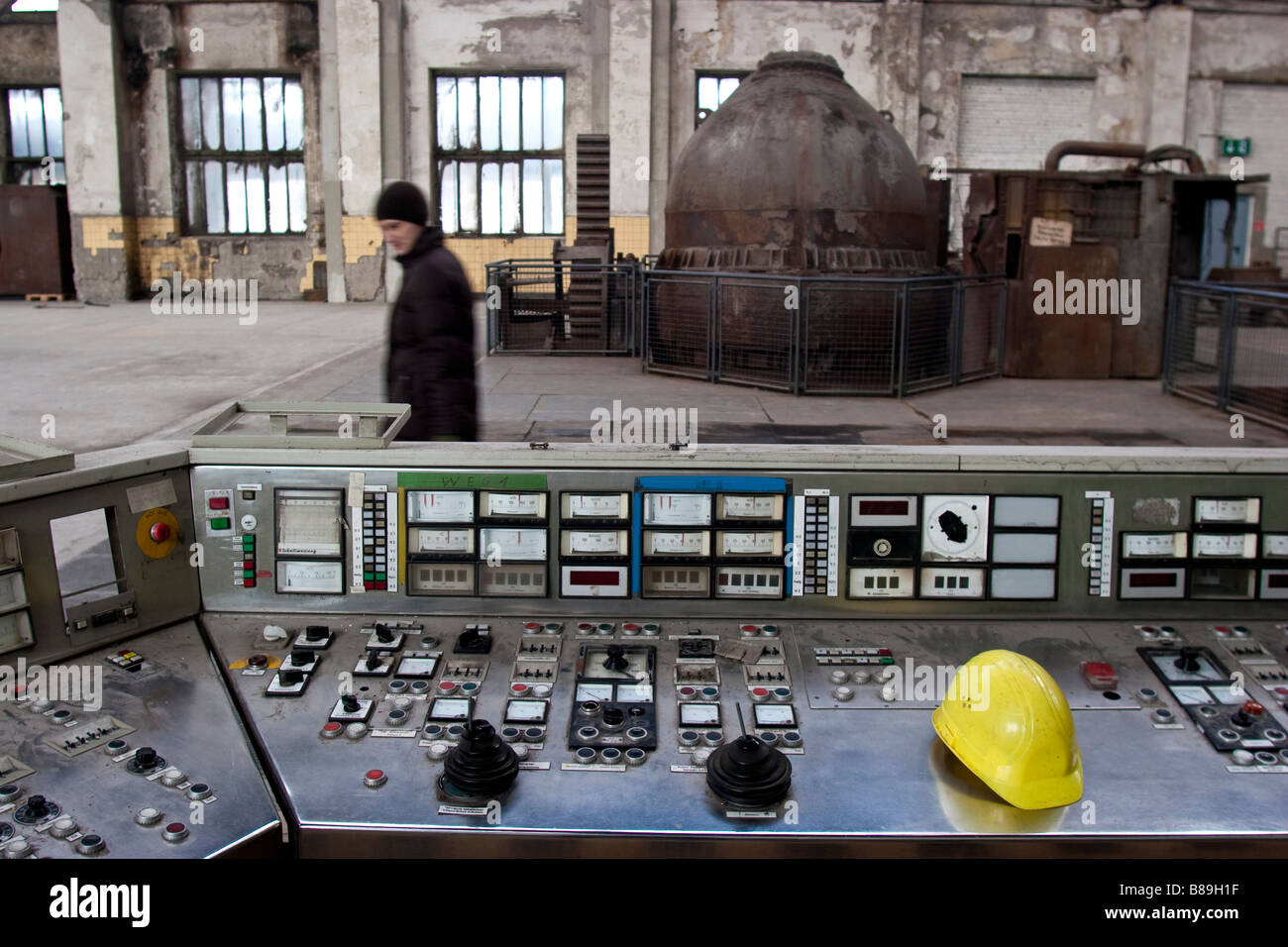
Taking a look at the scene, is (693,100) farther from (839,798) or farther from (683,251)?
(839,798)

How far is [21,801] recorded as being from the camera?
7.47ft

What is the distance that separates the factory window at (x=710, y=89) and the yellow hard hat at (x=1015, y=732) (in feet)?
A: 66.4

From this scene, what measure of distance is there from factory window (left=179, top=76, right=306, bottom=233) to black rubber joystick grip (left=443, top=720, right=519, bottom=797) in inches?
867

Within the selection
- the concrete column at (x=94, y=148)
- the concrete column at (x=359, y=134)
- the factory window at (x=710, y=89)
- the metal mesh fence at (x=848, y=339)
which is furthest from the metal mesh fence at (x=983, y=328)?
the concrete column at (x=94, y=148)

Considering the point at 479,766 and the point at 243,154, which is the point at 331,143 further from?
the point at 479,766

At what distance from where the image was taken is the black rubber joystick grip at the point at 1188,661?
2.93 m

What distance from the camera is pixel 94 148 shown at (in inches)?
848

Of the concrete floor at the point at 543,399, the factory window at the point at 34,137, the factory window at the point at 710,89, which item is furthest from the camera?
the factory window at the point at 34,137

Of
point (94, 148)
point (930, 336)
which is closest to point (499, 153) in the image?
point (94, 148)

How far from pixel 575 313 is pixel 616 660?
34.6 feet

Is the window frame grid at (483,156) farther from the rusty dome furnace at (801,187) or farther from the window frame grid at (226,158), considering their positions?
the rusty dome furnace at (801,187)

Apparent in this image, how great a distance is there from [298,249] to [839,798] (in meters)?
21.9

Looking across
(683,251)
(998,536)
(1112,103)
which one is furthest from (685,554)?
(1112,103)

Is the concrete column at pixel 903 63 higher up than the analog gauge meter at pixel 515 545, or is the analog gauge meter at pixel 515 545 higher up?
the concrete column at pixel 903 63
